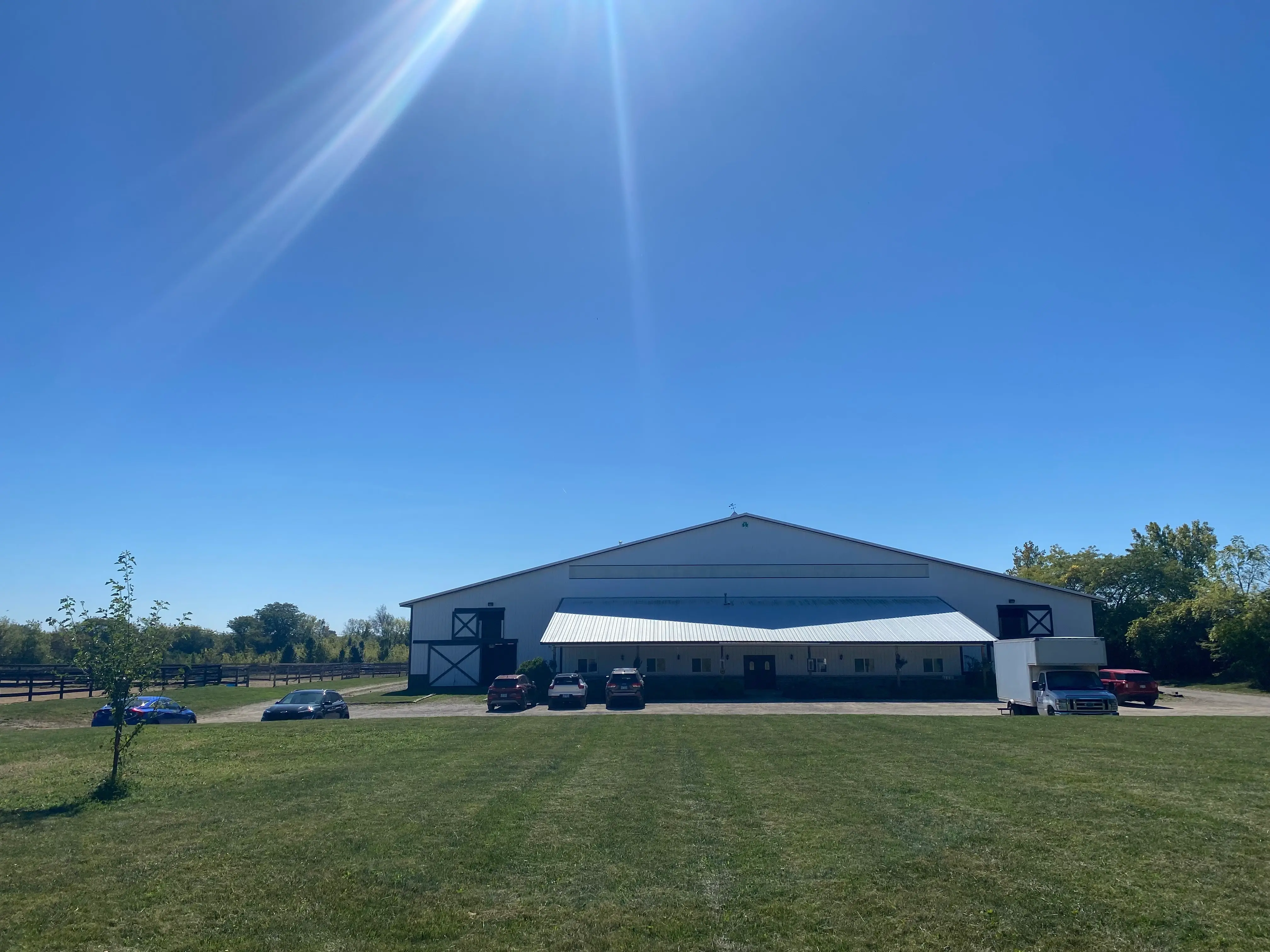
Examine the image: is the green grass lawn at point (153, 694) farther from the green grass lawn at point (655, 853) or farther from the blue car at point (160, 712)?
the green grass lawn at point (655, 853)

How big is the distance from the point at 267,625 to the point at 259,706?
11064cm

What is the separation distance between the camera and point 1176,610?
51.1 m

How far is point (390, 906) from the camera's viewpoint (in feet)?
26.1

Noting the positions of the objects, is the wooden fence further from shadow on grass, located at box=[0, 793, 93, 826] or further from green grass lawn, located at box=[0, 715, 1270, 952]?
green grass lawn, located at box=[0, 715, 1270, 952]

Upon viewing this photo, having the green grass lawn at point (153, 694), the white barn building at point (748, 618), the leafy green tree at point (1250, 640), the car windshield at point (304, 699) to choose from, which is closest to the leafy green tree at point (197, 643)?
the green grass lawn at point (153, 694)

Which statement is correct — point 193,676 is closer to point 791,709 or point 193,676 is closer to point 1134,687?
point 791,709

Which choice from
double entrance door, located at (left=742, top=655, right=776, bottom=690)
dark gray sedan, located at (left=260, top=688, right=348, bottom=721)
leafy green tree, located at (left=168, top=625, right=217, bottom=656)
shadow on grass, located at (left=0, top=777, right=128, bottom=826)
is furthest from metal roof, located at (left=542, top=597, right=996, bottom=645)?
leafy green tree, located at (left=168, top=625, right=217, bottom=656)

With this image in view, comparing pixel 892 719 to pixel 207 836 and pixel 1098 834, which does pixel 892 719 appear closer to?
pixel 1098 834

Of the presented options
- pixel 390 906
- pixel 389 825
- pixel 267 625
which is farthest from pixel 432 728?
pixel 267 625

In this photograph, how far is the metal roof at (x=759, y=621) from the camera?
4291 centimetres

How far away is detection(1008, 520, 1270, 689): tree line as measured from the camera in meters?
45.0

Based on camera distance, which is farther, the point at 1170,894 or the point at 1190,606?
the point at 1190,606

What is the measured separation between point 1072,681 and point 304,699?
2878 centimetres

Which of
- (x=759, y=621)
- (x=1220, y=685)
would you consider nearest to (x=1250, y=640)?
(x=1220, y=685)
